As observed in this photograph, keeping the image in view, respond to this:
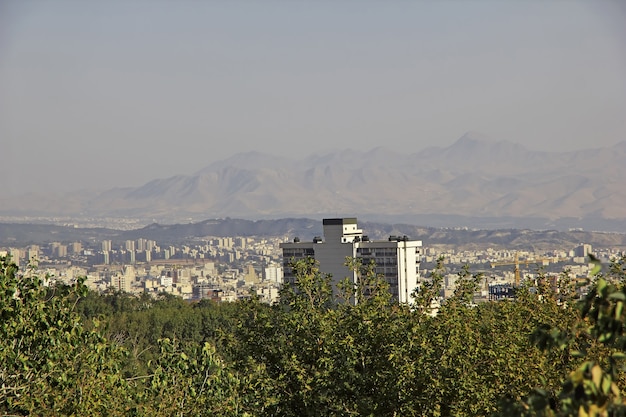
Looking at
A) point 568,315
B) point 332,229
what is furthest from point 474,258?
point 568,315

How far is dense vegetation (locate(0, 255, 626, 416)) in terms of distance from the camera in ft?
26.9

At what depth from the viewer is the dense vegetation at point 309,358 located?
8.20m

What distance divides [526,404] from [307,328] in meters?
6.23

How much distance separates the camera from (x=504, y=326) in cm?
1020

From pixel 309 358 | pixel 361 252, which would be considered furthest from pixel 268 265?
pixel 309 358

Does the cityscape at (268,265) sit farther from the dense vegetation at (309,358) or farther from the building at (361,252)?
the dense vegetation at (309,358)

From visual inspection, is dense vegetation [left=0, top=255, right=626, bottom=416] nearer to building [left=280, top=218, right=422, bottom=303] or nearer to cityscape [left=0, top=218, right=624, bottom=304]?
cityscape [left=0, top=218, right=624, bottom=304]

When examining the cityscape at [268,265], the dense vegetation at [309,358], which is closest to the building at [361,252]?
the cityscape at [268,265]

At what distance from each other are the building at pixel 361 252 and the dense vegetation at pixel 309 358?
48.8m

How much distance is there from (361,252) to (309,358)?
2214 inches

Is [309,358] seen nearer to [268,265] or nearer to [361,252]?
[361,252]

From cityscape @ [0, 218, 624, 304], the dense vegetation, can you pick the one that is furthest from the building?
the dense vegetation

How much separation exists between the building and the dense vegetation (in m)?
48.8

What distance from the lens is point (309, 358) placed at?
9.87m
